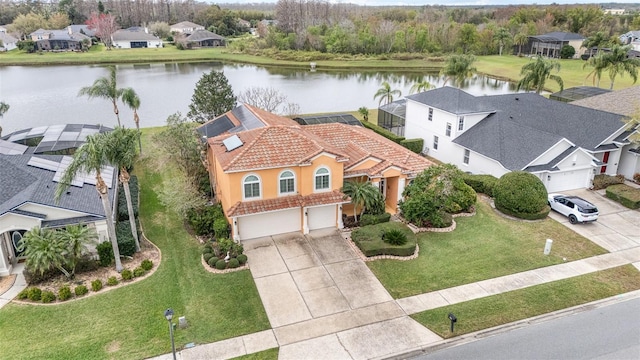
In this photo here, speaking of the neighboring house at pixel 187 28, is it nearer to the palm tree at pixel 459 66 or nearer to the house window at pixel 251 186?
the palm tree at pixel 459 66

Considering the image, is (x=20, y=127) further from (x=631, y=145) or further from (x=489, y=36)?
(x=489, y=36)

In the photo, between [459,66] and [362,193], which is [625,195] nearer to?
[362,193]

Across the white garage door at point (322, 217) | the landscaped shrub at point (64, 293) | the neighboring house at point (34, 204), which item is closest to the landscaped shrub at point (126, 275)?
the landscaped shrub at point (64, 293)

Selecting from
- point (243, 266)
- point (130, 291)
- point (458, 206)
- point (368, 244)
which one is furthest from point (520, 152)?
point (130, 291)

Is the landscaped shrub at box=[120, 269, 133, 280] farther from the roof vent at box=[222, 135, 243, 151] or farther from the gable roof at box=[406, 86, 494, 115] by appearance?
the gable roof at box=[406, 86, 494, 115]

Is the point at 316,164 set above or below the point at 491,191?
above

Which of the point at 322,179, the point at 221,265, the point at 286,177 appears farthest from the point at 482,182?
the point at 221,265

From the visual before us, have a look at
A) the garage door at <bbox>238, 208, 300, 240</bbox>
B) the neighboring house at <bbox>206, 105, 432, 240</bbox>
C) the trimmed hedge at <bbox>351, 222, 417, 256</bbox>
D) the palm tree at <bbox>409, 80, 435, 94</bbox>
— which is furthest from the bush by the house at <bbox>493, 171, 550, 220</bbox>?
the palm tree at <bbox>409, 80, 435, 94</bbox>
